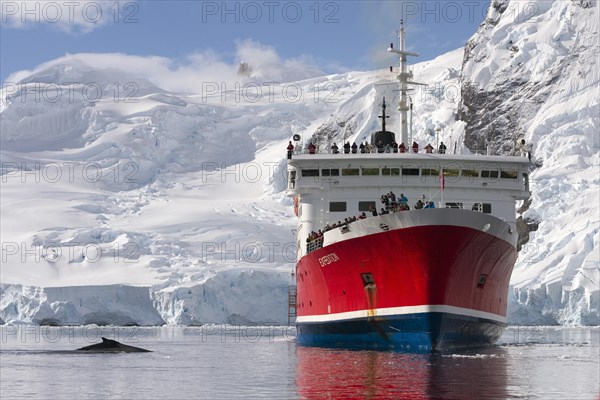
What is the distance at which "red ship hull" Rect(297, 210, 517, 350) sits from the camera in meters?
29.4

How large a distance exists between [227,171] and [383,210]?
114960mm

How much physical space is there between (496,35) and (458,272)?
353 feet

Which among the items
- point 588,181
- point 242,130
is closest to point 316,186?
point 588,181

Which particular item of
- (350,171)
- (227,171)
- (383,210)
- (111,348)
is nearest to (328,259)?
(383,210)

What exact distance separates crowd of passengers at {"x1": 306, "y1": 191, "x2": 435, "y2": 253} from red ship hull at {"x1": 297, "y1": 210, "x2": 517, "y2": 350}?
3.21 ft

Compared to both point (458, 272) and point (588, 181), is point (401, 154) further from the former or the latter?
point (588, 181)

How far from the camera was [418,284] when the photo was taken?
29.7 m

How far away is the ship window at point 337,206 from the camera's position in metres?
38.2

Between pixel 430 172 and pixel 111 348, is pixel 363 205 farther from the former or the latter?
pixel 111 348

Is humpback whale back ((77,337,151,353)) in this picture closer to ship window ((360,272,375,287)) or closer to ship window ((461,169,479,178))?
ship window ((360,272,375,287))

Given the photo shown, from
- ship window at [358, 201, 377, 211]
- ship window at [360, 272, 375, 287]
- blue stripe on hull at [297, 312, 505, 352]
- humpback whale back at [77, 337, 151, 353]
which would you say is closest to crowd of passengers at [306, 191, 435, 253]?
ship window at [358, 201, 377, 211]

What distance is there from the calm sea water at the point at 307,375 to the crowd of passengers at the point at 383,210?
399cm

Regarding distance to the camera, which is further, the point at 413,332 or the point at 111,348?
the point at 111,348

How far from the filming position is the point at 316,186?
3853 centimetres
